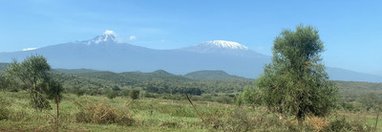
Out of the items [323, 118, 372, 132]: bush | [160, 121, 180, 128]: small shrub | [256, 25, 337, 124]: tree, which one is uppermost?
[256, 25, 337, 124]: tree

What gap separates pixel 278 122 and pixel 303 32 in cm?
1669

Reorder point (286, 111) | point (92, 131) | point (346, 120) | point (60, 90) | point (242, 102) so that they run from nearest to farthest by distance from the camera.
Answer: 1. point (92, 131)
2. point (346, 120)
3. point (286, 111)
4. point (242, 102)
5. point (60, 90)

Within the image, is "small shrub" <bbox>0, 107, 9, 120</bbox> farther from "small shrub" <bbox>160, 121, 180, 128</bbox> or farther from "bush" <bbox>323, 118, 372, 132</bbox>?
"bush" <bbox>323, 118, 372, 132</bbox>

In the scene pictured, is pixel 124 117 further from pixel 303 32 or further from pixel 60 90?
pixel 60 90

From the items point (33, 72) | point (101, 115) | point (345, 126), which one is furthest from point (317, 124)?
point (33, 72)

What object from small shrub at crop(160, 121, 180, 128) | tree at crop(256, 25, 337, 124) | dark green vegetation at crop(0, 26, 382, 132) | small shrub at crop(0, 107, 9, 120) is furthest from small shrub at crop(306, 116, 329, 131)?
small shrub at crop(0, 107, 9, 120)

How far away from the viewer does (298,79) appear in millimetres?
37188

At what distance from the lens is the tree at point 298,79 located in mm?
36188

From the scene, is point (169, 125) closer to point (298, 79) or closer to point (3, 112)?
point (3, 112)

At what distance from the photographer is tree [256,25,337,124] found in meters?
36.2

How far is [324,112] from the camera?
3747 cm

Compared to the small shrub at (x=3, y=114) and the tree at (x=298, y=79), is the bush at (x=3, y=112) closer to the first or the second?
the small shrub at (x=3, y=114)

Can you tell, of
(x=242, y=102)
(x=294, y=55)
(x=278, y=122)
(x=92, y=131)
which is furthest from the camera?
(x=242, y=102)

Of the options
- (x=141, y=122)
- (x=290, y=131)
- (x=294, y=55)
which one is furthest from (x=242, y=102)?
(x=290, y=131)
